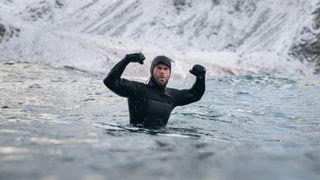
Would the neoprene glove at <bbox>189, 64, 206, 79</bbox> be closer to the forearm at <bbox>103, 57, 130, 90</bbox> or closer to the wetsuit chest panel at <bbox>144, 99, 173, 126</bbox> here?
the wetsuit chest panel at <bbox>144, 99, 173, 126</bbox>

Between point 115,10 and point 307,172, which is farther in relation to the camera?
point 115,10

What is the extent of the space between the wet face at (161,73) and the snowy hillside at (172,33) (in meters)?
19.3

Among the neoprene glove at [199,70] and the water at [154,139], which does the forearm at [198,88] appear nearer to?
the neoprene glove at [199,70]

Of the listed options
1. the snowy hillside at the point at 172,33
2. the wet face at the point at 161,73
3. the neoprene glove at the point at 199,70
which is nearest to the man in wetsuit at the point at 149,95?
the wet face at the point at 161,73

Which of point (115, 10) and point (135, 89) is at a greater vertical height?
point (115, 10)

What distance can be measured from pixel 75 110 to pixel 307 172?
9.42m

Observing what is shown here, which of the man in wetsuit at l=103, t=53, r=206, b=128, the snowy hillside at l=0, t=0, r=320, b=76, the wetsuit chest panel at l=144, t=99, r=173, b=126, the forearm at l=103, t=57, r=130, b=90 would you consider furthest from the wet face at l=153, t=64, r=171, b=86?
the snowy hillside at l=0, t=0, r=320, b=76

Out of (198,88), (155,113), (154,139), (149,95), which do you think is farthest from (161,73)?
(154,139)

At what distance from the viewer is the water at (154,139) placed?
4.94 meters

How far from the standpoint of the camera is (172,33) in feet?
264

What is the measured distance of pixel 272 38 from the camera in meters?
67.0

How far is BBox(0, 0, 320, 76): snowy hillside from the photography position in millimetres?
32938

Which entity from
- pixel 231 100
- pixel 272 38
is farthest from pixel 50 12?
pixel 231 100

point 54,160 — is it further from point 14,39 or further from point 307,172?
point 14,39
